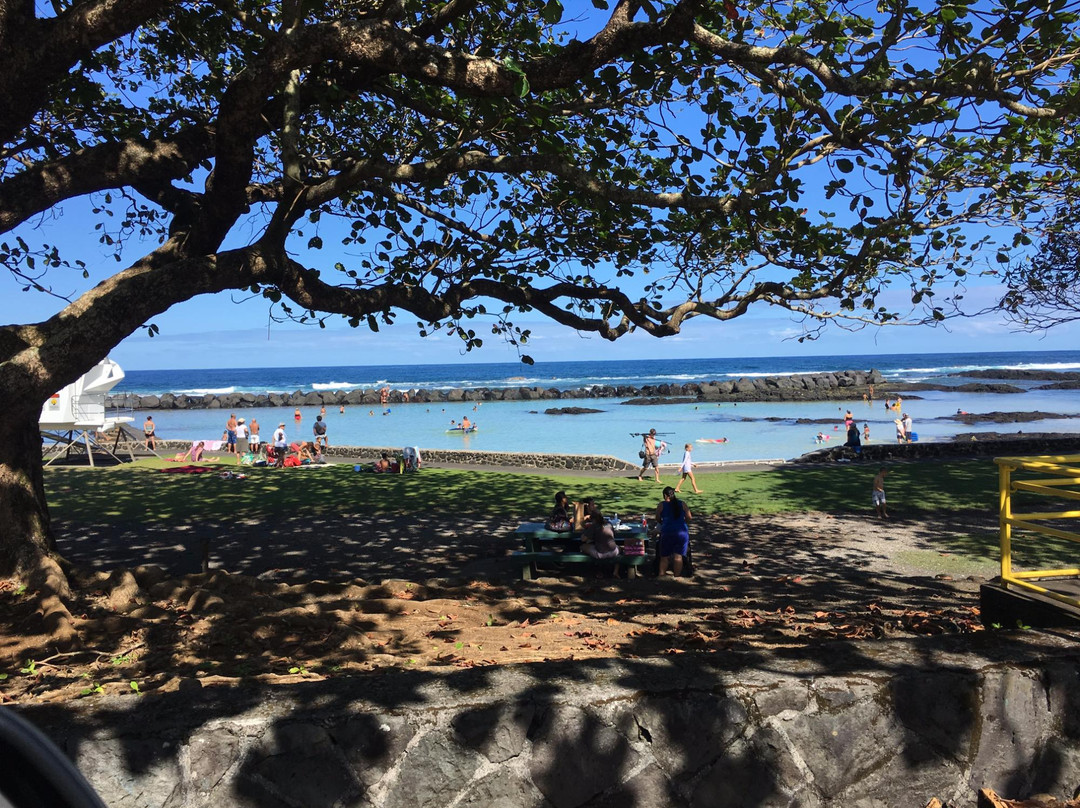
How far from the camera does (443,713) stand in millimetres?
2879

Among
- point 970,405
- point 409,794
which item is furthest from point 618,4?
point 970,405

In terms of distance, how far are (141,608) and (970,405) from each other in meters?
61.3

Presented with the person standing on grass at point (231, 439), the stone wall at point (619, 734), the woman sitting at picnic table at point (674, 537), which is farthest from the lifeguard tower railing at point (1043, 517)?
the person standing on grass at point (231, 439)

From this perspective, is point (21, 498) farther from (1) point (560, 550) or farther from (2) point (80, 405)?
(2) point (80, 405)

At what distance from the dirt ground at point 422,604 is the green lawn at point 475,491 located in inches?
106

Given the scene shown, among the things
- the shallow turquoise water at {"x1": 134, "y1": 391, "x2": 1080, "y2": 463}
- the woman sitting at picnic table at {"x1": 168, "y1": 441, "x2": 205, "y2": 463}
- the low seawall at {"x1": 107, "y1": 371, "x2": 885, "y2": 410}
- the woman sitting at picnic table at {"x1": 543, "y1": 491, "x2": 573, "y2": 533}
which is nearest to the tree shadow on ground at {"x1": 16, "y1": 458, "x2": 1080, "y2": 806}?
the woman sitting at picnic table at {"x1": 543, "y1": 491, "x2": 573, "y2": 533}

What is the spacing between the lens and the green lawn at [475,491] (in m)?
15.3

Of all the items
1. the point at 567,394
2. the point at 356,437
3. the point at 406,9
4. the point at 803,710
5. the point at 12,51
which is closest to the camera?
the point at 803,710

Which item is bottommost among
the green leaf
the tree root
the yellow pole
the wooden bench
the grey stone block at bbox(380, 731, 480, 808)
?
the wooden bench

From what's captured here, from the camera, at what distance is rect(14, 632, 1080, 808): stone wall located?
2.73 metres

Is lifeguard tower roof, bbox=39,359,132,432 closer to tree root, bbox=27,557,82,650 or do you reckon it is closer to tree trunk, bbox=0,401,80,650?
tree trunk, bbox=0,401,80,650

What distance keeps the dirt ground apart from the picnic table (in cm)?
24

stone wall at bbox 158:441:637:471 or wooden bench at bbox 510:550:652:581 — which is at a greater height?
wooden bench at bbox 510:550:652:581

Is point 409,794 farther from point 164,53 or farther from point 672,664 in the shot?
point 164,53
